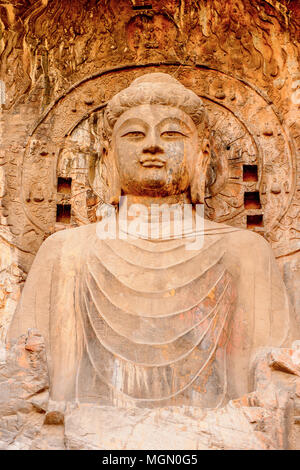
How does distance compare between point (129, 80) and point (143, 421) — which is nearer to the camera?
point (143, 421)

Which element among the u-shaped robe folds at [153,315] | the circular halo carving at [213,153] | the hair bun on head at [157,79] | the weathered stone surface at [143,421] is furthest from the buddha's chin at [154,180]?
the weathered stone surface at [143,421]

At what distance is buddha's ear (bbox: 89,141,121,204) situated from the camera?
8.94 metres

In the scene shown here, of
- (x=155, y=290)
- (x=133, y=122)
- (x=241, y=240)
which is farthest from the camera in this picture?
(x=133, y=122)

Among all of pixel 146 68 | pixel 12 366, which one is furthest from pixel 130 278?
pixel 146 68

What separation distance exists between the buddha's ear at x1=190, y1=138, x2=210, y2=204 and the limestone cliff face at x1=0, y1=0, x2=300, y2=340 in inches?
23.4

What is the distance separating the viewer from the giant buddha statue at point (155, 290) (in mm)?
7844

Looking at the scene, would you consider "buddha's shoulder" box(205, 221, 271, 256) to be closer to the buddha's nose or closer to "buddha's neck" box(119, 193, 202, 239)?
"buddha's neck" box(119, 193, 202, 239)

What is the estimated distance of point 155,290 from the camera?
26.8 ft

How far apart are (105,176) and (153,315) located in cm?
167

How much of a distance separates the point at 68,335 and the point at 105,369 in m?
0.47

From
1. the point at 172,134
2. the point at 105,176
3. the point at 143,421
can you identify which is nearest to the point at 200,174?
the point at 172,134

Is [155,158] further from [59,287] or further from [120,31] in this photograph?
[120,31]

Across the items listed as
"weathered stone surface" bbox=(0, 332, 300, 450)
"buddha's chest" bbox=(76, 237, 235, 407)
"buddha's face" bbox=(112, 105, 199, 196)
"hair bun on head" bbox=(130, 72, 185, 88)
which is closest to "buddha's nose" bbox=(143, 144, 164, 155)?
"buddha's face" bbox=(112, 105, 199, 196)

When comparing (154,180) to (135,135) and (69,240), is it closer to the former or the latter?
(135,135)
